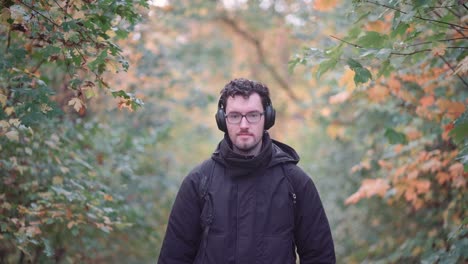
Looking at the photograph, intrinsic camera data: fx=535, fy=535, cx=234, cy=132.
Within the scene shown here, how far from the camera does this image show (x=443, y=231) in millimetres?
5789

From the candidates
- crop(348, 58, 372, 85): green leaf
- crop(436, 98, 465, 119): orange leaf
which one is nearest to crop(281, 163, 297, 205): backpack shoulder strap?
crop(348, 58, 372, 85): green leaf

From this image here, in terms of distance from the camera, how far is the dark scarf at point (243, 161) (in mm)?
3054

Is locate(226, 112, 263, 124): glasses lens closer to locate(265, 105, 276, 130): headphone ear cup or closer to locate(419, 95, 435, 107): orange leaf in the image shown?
locate(265, 105, 276, 130): headphone ear cup

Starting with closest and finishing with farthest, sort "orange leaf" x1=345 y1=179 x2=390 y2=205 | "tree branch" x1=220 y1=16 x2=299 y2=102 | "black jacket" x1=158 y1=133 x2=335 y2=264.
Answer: "black jacket" x1=158 y1=133 x2=335 y2=264 < "orange leaf" x1=345 y1=179 x2=390 y2=205 < "tree branch" x1=220 y1=16 x2=299 y2=102

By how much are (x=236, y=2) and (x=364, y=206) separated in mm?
6858

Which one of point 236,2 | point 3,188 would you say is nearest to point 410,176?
point 3,188

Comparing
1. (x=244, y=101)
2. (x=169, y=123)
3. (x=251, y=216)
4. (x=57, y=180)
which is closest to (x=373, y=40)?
(x=244, y=101)

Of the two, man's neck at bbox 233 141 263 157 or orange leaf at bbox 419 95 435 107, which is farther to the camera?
orange leaf at bbox 419 95 435 107

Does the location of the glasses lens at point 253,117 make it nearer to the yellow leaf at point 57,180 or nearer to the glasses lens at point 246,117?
the glasses lens at point 246,117

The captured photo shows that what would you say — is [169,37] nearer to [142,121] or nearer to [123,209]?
[142,121]

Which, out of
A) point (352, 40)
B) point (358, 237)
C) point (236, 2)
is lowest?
point (358, 237)

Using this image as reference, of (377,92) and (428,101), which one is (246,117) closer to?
(377,92)

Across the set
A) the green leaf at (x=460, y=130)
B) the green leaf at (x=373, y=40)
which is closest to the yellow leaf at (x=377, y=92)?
the green leaf at (x=373, y=40)

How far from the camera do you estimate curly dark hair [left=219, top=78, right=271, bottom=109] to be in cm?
312
